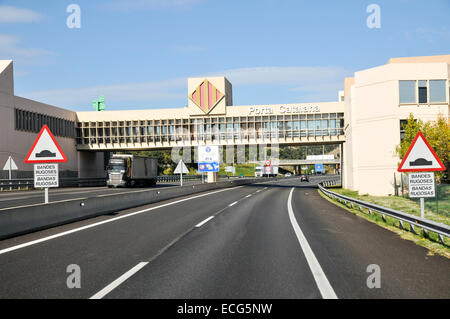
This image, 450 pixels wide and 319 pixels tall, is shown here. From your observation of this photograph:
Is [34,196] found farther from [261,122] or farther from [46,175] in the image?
[261,122]

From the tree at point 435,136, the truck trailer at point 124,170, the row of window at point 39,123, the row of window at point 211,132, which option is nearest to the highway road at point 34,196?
the truck trailer at point 124,170

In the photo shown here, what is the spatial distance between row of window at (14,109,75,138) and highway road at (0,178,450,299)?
125 feet

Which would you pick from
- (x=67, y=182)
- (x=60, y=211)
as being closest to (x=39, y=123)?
(x=67, y=182)

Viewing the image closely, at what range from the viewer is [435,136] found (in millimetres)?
28375

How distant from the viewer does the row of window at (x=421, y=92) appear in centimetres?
3231

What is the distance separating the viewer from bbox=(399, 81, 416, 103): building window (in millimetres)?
32281

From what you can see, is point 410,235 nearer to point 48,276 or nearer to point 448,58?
point 48,276

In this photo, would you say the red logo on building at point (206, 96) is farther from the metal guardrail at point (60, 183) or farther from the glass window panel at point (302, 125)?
the metal guardrail at point (60, 183)

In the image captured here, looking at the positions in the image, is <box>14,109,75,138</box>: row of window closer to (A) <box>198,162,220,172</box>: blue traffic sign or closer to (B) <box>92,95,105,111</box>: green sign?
(A) <box>198,162,220,172</box>: blue traffic sign

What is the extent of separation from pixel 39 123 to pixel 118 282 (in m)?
48.5

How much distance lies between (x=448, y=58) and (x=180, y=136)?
1289 inches

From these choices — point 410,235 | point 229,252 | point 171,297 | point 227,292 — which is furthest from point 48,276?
point 410,235

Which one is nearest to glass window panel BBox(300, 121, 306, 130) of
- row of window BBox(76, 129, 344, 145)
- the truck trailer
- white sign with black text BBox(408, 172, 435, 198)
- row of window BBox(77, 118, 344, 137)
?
row of window BBox(77, 118, 344, 137)

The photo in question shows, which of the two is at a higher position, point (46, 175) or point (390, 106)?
point (390, 106)
